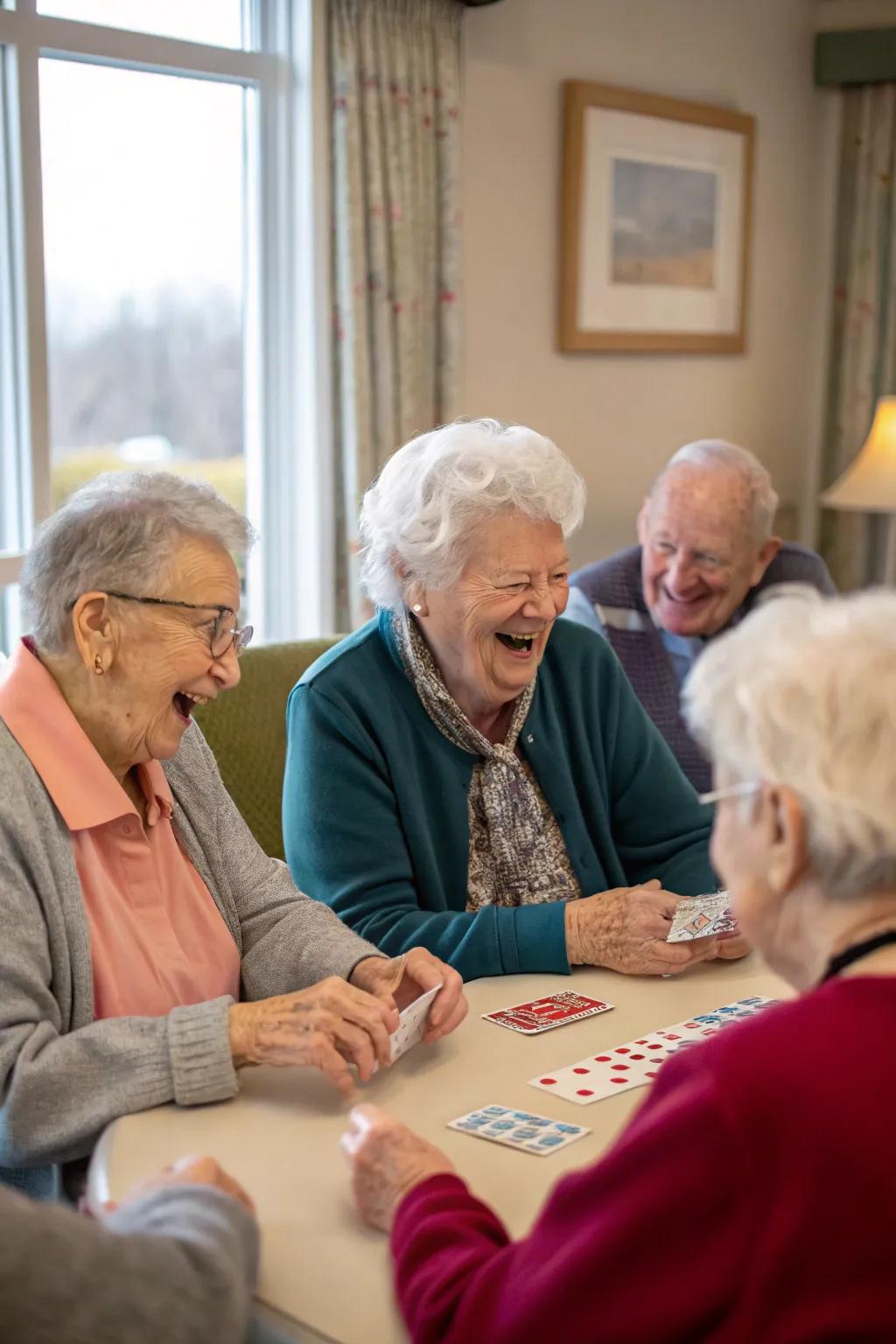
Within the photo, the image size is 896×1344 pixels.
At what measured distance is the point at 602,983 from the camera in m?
1.85

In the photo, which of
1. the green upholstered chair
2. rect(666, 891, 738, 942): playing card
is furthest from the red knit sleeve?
the green upholstered chair

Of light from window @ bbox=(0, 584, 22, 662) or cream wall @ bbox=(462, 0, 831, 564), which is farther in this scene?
cream wall @ bbox=(462, 0, 831, 564)

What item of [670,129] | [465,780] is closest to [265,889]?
[465,780]

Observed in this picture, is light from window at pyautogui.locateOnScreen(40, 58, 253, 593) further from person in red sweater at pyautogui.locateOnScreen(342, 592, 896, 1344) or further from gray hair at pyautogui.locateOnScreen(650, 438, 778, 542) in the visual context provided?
person in red sweater at pyautogui.locateOnScreen(342, 592, 896, 1344)

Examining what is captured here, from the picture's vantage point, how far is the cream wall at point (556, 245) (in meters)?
4.25

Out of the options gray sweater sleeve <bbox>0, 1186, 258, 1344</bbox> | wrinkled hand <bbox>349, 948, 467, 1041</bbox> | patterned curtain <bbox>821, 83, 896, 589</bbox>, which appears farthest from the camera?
patterned curtain <bbox>821, 83, 896, 589</bbox>

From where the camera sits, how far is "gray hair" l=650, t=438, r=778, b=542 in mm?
3250

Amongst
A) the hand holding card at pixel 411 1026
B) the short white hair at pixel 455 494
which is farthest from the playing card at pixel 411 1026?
the short white hair at pixel 455 494

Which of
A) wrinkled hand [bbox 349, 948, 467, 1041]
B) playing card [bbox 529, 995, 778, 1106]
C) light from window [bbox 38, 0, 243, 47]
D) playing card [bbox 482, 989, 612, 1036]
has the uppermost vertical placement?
light from window [bbox 38, 0, 243, 47]

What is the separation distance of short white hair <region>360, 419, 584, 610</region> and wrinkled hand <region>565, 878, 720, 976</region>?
55 centimetres

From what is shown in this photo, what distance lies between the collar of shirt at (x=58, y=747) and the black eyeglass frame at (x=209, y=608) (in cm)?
10

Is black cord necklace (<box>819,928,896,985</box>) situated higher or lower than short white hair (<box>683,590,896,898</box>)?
lower

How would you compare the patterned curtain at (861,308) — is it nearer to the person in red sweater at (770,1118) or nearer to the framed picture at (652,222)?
the framed picture at (652,222)

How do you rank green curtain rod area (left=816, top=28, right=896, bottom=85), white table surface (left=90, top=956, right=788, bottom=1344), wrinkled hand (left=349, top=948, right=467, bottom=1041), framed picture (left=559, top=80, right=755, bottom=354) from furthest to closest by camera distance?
green curtain rod area (left=816, top=28, right=896, bottom=85)
framed picture (left=559, top=80, right=755, bottom=354)
wrinkled hand (left=349, top=948, right=467, bottom=1041)
white table surface (left=90, top=956, right=788, bottom=1344)
